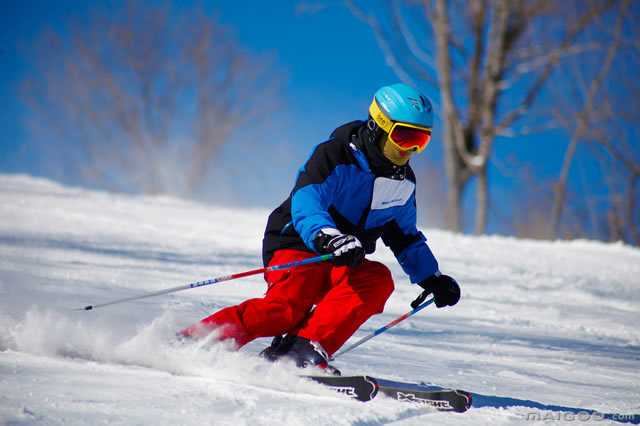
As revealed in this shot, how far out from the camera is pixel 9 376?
2102mm

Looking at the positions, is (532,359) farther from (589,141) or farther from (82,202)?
(589,141)

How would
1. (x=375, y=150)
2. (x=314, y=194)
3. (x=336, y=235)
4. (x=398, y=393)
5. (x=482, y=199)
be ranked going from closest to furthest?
(x=398, y=393), (x=336, y=235), (x=314, y=194), (x=375, y=150), (x=482, y=199)

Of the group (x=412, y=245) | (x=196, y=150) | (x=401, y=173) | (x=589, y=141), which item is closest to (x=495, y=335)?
(x=412, y=245)

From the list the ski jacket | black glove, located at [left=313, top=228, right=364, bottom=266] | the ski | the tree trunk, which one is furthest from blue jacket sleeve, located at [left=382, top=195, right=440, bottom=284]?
the tree trunk

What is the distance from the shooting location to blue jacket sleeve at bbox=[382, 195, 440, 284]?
125 inches

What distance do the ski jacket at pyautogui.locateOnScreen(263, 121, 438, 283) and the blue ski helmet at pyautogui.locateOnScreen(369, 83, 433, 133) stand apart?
0.37 feet

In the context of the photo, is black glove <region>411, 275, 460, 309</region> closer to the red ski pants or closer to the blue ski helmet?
the red ski pants

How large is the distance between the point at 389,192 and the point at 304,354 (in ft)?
2.64

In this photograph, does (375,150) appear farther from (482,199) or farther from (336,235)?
(482,199)

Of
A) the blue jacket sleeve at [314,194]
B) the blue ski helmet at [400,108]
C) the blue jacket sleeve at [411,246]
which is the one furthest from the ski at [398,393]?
the blue ski helmet at [400,108]

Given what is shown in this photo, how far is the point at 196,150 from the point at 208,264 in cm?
2247

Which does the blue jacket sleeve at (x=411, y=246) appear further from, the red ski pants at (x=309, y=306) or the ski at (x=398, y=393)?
the ski at (x=398, y=393)

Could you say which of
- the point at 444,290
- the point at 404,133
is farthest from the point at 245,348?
the point at 404,133

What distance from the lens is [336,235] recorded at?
104 inches
